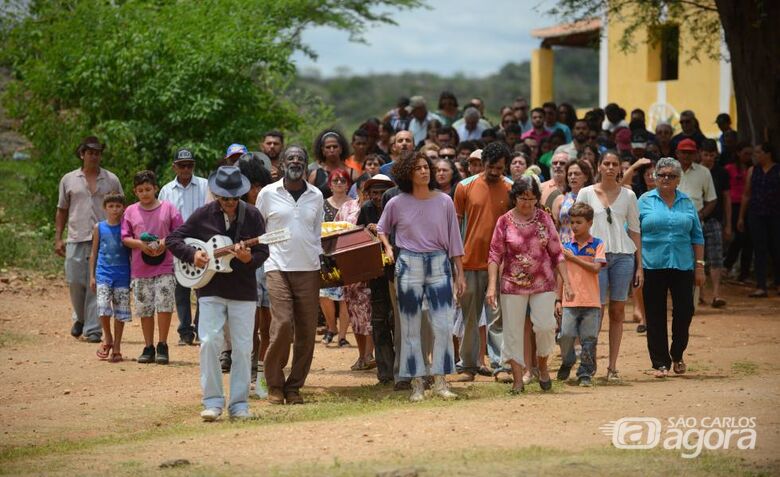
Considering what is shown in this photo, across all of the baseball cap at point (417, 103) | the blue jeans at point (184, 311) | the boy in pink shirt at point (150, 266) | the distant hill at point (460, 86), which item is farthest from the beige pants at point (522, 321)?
the distant hill at point (460, 86)

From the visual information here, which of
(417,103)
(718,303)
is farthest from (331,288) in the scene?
(417,103)

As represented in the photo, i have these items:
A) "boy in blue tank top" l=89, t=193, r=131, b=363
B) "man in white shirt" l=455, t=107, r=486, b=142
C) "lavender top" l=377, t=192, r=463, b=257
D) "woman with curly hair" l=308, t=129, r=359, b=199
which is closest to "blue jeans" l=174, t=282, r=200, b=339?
"boy in blue tank top" l=89, t=193, r=131, b=363

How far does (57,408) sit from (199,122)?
28.7 feet

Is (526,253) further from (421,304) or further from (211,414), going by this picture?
(211,414)

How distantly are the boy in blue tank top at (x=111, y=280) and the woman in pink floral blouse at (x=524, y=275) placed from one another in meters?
4.25

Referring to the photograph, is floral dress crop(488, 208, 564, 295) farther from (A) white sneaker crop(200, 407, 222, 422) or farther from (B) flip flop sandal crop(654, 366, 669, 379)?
(A) white sneaker crop(200, 407, 222, 422)

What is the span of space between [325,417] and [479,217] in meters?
2.68

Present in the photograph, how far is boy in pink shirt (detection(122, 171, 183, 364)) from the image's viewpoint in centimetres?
1266

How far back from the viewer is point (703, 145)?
17.2 metres

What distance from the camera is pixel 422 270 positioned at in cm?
1048

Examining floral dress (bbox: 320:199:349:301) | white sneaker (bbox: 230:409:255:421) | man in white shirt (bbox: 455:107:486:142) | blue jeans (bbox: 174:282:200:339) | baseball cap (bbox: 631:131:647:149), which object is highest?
man in white shirt (bbox: 455:107:486:142)

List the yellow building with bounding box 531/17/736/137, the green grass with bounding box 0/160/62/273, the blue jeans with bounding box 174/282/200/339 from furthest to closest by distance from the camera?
1. the yellow building with bounding box 531/17/736/137
2. the green grass with bounding box 0/160/62/273
3. the blue jeans with bounding box 174/282/200/339

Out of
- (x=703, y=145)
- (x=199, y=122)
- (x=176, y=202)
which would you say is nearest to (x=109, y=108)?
(x=199, y=122)

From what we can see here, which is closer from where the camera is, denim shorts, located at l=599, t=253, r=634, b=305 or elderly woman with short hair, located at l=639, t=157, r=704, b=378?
denim shorts, located at l=599, t=253, r=634, b=305
